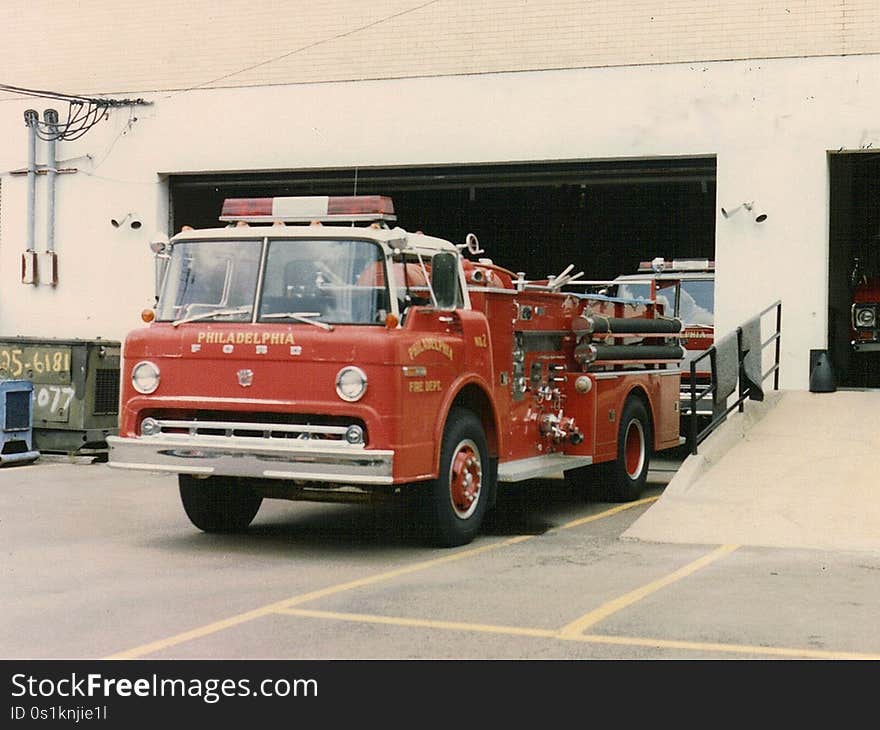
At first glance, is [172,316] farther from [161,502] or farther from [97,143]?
[97,143]

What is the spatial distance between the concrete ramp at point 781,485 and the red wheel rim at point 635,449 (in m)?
0.80

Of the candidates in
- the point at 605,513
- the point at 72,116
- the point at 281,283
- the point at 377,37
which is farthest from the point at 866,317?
the point at 72,116

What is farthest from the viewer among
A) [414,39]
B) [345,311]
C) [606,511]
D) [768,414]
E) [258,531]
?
[414,39]

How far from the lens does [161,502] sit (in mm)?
13188

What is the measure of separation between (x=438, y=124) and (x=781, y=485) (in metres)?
9.10

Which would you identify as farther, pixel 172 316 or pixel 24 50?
pixel 24 50

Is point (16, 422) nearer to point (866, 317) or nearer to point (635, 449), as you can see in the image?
point (635, 449)

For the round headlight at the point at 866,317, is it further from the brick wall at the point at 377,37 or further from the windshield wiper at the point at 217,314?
the windshield wiper at the point at 217,314

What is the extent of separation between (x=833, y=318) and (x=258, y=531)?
1221 cm

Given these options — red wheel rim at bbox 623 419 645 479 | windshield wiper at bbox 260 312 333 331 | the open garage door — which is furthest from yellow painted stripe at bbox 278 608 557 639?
the open garage door

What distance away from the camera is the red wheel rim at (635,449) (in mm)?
13578

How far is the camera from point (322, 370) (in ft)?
30.9

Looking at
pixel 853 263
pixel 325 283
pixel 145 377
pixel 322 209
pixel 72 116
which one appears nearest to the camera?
pixel 325 283
